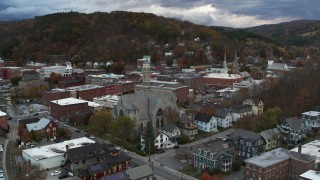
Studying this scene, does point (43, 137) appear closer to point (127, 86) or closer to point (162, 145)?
point (162, 145)

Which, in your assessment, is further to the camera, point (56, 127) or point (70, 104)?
point (70, 104)

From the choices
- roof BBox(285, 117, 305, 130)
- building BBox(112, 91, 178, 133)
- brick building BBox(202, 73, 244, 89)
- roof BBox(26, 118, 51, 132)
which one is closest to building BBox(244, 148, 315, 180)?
roof BBox(285, 117, 305, 130)

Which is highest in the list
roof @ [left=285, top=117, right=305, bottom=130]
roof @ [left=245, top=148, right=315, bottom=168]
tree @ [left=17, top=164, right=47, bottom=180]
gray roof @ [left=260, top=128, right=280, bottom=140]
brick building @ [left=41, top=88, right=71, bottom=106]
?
brick building @ [left=41, top=88, right=71, bottom=106]

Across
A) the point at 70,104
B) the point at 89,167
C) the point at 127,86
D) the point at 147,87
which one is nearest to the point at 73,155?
the point at 89,167

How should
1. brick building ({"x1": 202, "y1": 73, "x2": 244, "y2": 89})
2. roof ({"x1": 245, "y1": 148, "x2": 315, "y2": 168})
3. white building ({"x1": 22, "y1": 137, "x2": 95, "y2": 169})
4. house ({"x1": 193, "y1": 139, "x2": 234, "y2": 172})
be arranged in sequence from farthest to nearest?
brick building ({"x1": 202, "y1": 73, "x2": 244, "y2": 89}) < white building ({"x1": 22, "y1": 137, "x2": 95, "y2": 169}) < house ({"x1": 193, "y1": 139, "x2": 234, "y2": 172}) < roof ({"x1": 245, "y1": 148, "x2": 315, "y2": 168})

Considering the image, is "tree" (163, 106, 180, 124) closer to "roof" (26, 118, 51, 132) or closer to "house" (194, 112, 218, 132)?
"house" (194, 112, 218, 132)

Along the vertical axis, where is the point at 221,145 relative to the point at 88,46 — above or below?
below

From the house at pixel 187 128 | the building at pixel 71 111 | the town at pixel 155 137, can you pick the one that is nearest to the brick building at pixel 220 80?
the town at pixel 155 137
